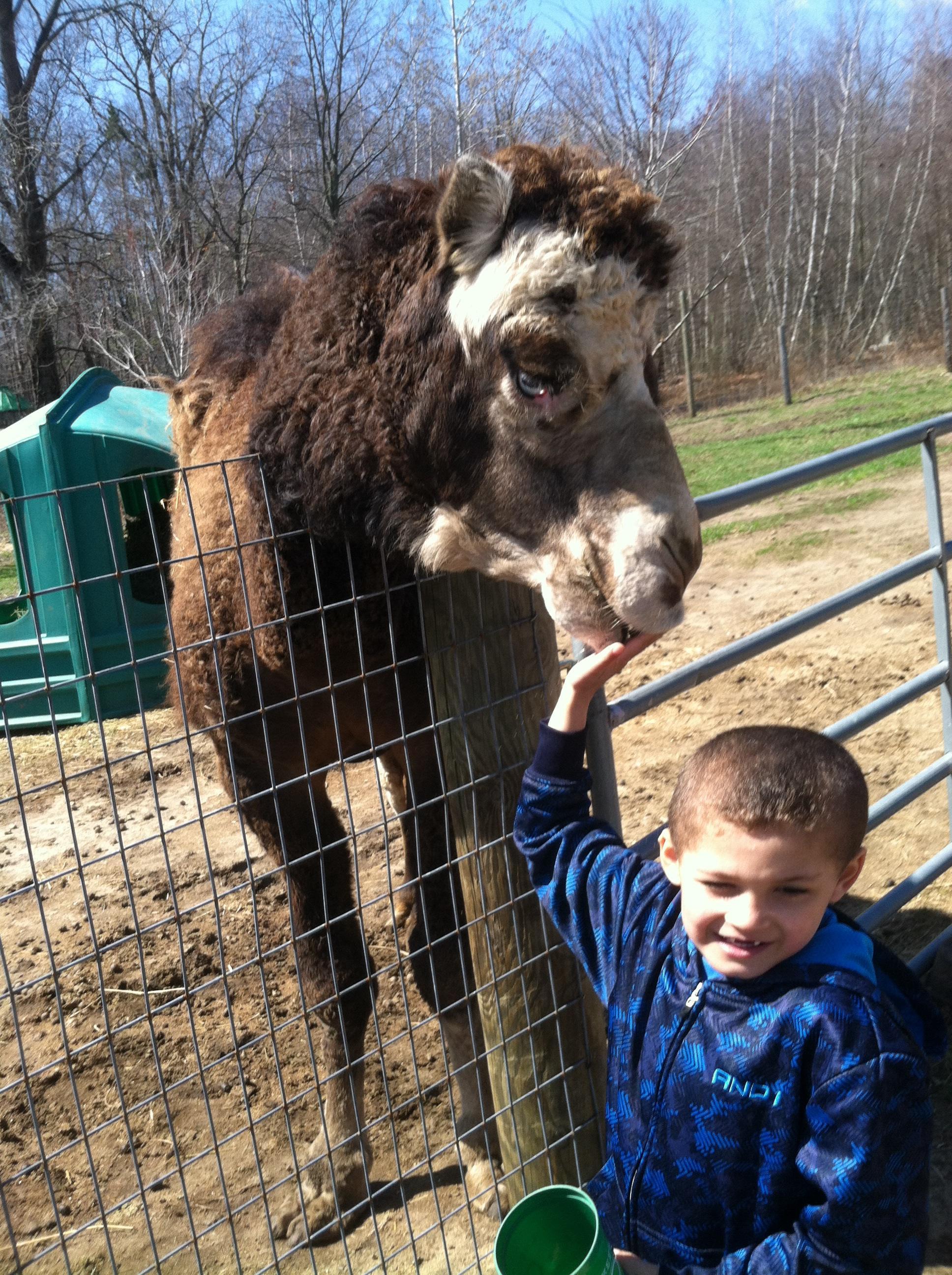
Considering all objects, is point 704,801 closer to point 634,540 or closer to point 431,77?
point 634,540

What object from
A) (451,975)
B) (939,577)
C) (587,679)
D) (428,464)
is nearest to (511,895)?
(587,679)

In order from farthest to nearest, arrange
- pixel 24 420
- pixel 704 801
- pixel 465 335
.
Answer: pixel 24 420, pixel 465 335, pixel 704 801

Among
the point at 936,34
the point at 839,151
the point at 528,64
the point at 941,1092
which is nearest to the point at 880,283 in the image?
the point at 839,151

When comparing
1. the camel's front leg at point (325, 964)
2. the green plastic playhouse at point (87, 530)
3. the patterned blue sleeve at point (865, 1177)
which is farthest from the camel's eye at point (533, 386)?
the green plastic playhouse at point (87, 530)

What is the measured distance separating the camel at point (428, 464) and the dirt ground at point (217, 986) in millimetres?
215

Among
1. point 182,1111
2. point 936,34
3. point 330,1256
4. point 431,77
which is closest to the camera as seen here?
point 330,1256

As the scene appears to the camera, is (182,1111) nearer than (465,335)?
No

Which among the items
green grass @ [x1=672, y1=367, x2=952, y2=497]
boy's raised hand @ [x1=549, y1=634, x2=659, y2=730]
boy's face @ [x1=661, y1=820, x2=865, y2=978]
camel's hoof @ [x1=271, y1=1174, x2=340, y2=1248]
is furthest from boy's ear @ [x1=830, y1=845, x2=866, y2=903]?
green grass @ [x1=672, y1=367, x2=952, y2=497]

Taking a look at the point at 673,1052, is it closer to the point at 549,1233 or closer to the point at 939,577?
the point at 549,1233

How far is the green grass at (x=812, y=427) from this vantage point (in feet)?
41.3

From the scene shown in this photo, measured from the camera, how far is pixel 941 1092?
3064 millimetres

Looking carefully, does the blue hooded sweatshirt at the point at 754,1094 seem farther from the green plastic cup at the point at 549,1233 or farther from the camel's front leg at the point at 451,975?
the camel's front leg at the point at 451,975

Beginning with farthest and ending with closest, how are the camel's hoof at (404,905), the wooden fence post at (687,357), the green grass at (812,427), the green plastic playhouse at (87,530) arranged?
the wooden fence post at (687,357) → the green grass at (812,427) → the green plastic playhouse at (87,530) → the camel's hoof at (404,905)

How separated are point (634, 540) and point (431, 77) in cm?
1721
